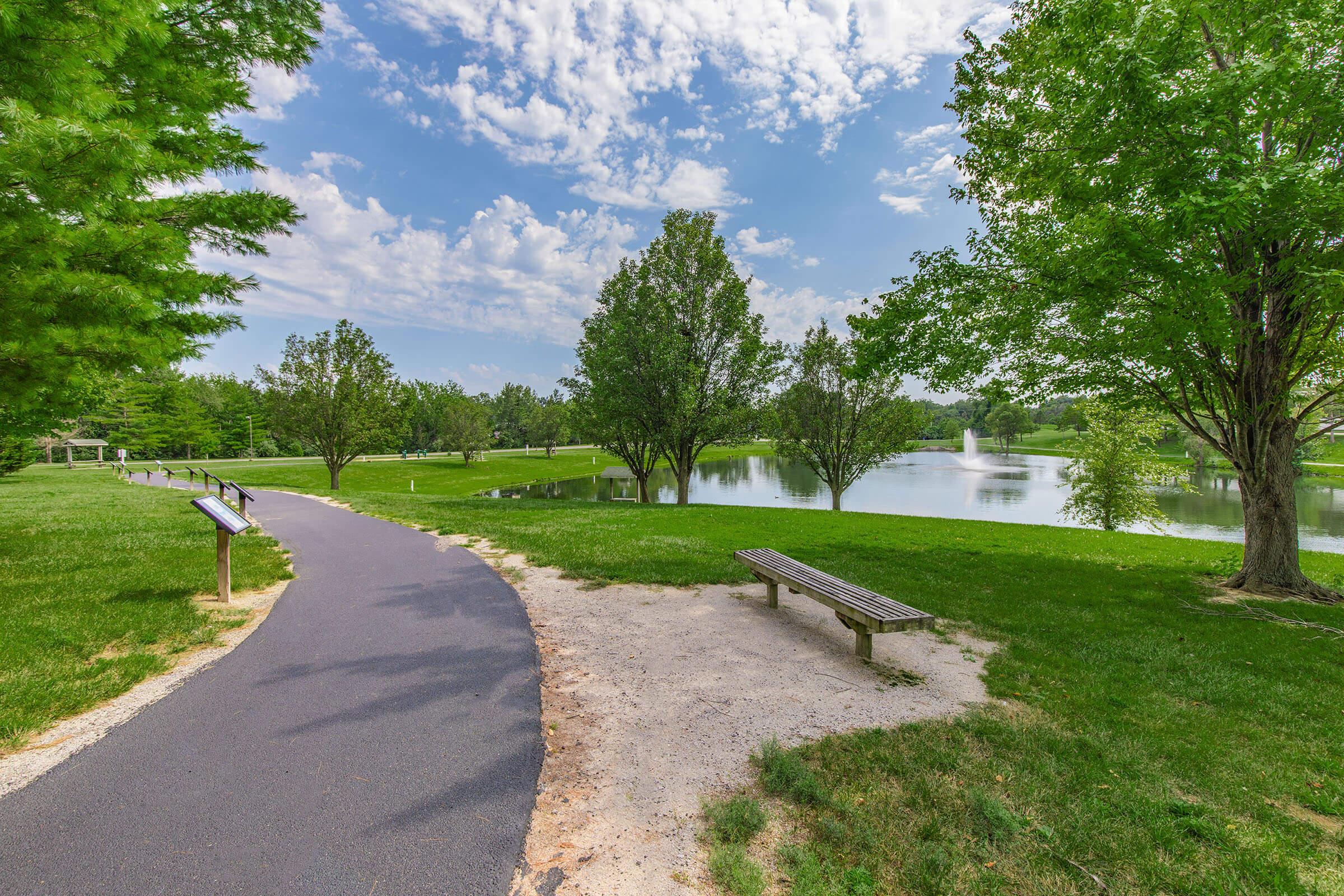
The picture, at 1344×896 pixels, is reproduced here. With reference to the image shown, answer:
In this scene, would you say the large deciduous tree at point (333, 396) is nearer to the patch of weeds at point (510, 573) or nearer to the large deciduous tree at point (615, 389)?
the large deciduous tree at point (615, 389)

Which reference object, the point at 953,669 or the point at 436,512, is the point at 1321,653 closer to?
the point at 953,669

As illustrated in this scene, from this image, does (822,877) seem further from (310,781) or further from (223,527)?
(223,527)

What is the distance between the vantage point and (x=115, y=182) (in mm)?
3961

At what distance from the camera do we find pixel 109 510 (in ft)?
43.5

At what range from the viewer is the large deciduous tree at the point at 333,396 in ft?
81.7

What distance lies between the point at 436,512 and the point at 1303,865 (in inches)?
630

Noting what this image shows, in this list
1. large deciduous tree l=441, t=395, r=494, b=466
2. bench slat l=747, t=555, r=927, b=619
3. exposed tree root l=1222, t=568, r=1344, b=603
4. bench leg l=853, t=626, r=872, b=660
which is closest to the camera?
bench slat l=747, t=555, r=927, b=619

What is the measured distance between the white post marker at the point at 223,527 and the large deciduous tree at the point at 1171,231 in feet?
35.0

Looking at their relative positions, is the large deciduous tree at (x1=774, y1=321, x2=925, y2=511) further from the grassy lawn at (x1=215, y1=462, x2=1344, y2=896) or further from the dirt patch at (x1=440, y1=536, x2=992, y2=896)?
the dirt patch at (x1=440, y1=536, x2=992, y2=896)

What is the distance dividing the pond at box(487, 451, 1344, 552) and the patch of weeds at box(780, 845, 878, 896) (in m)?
18.7

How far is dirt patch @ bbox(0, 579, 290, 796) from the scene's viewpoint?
3285 millimetres

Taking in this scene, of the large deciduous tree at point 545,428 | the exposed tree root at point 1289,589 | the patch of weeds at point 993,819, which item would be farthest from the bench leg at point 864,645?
the large deciduous tree at point 545,428

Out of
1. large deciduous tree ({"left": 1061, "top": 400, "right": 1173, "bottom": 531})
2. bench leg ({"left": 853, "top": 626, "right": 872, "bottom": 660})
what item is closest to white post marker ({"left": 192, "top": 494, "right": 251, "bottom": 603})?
bench leg ({"left": 853, "top": 626, "right": 872, "bottom": 660})

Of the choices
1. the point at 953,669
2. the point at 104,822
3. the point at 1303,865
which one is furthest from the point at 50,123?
the point at 1303,865
